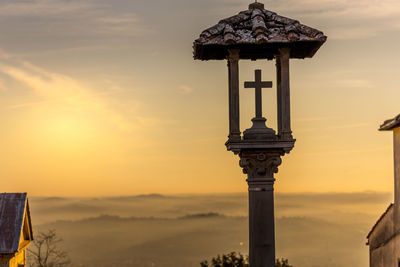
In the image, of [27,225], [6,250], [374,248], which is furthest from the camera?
[27,225]

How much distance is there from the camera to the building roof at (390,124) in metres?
22.0

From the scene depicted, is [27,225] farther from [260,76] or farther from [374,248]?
[260,76]

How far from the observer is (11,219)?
103 ft

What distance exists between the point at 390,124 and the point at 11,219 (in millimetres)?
17543

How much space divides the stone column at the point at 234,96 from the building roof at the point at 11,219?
62.5 feet

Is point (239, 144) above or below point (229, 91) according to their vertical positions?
below

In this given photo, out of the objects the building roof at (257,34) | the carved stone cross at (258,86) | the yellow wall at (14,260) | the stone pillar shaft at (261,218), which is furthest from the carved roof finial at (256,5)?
the yellow wall at (14,260)

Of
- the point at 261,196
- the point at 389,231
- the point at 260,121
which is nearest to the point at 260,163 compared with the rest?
the point at 261,196

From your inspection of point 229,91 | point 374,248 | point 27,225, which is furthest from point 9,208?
point 229,91

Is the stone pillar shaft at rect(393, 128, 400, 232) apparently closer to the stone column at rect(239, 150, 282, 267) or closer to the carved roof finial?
the carved roof finial

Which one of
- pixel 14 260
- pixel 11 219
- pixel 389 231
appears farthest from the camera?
pixel 14 260

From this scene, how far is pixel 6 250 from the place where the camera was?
99.5 ft

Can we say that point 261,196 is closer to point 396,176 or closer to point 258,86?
point 258,86

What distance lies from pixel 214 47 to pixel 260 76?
3.73ft
